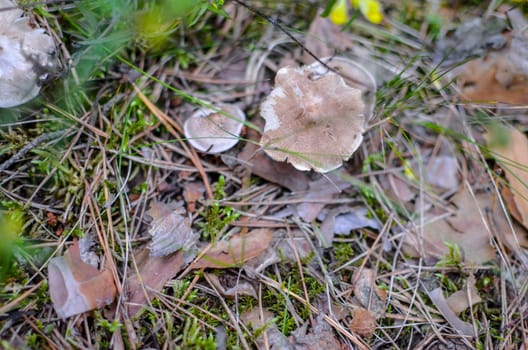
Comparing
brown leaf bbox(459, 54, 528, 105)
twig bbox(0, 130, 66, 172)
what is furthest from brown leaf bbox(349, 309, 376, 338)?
twig bbox(0, 130, 66, 172)

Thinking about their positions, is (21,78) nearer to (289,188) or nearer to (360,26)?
(289,188)

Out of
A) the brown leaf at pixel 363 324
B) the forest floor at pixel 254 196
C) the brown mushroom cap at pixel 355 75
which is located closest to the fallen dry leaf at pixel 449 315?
the forest floor at pixel 254 196

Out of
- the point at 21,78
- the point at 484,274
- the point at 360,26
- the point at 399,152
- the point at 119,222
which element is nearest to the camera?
the point at 21,78

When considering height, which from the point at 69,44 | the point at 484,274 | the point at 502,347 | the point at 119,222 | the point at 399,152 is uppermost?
the point at 69,44

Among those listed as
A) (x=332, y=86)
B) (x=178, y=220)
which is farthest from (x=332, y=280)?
(x=332, y=86)

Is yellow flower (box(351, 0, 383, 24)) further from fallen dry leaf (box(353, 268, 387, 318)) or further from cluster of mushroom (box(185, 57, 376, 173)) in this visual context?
fallen dry leaf (box(353, 268, 387, 318))

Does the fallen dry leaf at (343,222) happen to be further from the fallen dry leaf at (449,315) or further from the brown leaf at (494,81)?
the brown leaf at (494,81)
